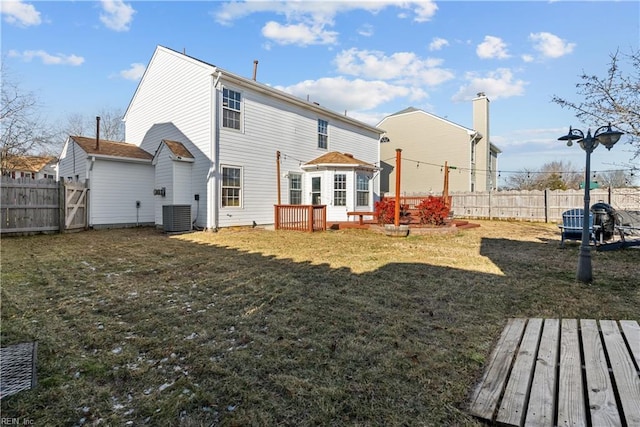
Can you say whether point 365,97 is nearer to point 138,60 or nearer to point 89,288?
point 138,60

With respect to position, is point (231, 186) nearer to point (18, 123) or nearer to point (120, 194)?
point (120, 194)

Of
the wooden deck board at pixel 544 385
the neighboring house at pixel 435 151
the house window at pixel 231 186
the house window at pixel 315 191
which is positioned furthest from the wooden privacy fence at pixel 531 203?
the wooden deck board at pixel 544 385

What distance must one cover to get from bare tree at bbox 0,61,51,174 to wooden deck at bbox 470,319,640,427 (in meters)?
24.7

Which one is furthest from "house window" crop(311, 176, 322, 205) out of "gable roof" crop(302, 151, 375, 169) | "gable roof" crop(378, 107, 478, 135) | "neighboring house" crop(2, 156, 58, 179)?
"neighboring house" crop(2, 156, 58, 179)

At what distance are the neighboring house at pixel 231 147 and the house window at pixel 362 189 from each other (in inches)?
1.5

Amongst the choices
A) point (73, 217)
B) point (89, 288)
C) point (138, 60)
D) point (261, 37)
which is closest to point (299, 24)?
point (261, 37)

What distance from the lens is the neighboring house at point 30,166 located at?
826 inches

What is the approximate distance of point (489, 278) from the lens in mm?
5391

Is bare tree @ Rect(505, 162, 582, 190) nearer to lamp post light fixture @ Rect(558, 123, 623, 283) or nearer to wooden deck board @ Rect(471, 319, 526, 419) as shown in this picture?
lamp post light fixture @ Rect(558, 123, 623, 283)

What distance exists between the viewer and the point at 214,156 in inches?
465

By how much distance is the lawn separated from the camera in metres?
2.04

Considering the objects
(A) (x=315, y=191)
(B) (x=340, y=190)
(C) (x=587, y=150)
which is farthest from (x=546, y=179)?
(C) (x=587, y=150)

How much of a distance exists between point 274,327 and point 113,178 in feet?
42.2

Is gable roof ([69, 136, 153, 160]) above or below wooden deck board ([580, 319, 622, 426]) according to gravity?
above
